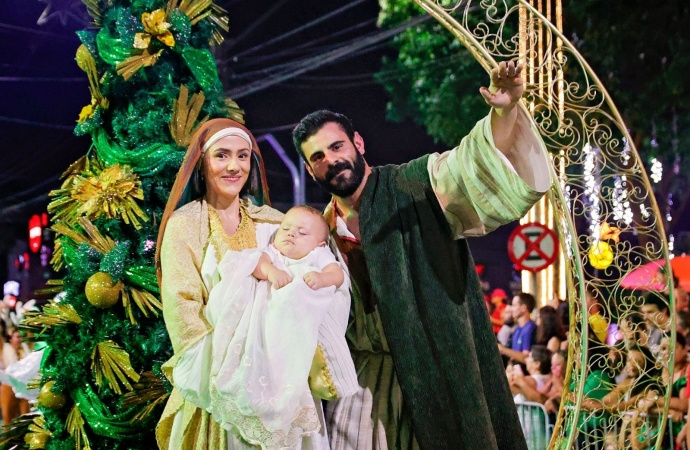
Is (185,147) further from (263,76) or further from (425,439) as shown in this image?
(263,76)

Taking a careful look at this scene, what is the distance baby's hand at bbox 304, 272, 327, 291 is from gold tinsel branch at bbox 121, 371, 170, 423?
→ 1214 mm

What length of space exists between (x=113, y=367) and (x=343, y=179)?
1384 mm

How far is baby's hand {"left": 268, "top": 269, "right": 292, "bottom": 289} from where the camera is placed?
9.40 ft

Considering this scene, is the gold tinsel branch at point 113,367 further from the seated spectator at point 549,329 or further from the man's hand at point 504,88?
the seated spectator at point 549,329

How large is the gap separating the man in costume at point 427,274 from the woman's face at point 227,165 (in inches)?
10.3

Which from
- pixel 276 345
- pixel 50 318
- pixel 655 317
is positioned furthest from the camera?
pixel 655 317

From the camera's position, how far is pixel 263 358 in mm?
2789

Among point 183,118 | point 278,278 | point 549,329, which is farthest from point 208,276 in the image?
point 549,329

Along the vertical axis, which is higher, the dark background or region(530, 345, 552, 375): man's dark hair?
the dark background

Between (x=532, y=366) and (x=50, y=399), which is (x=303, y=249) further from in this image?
(x=532, y=366)

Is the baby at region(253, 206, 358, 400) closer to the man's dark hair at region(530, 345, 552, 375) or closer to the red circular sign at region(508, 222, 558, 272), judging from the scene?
the man's dark hair at region(530, 345, 552, 375)

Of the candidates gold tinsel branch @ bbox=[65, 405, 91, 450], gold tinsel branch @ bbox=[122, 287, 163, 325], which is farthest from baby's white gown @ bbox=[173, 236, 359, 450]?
gold tinsel branch @ bbox=[65, 405, 91, 450]

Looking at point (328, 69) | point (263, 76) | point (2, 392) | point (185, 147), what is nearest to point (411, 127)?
point (328, 69)

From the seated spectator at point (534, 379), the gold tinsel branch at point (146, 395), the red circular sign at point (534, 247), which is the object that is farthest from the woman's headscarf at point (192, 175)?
the red circular sign at point (534, 247)
